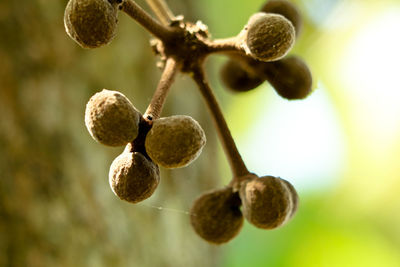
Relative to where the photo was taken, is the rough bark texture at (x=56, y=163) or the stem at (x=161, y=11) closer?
the stem at (x=161, y=11)

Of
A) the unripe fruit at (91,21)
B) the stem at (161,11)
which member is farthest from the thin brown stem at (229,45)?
the unripe fruit at (91,21)

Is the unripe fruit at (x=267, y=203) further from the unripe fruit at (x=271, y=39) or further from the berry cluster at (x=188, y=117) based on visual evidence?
the unripe fruit at (x=271, y=39)

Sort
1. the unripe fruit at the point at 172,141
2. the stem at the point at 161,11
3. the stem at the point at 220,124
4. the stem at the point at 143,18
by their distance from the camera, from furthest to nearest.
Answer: the stem at the point at 161,11
the stem at the point at 220,124
the stem at the point at 143,18
the unripe fruit at the point at 172,141

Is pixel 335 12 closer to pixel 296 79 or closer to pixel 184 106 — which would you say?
pixel 184 106

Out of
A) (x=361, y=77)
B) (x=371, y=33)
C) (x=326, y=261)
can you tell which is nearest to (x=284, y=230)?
(x=326, y=261)

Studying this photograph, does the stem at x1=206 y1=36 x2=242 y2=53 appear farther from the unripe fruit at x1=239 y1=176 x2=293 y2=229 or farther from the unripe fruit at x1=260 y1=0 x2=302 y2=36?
the unripe fruit at x1=239 y1=176 x2=293 y2=229

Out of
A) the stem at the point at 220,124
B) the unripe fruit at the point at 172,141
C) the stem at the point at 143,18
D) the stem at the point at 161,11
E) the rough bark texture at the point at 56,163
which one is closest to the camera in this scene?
the unripe fruit at the point at 172,141
